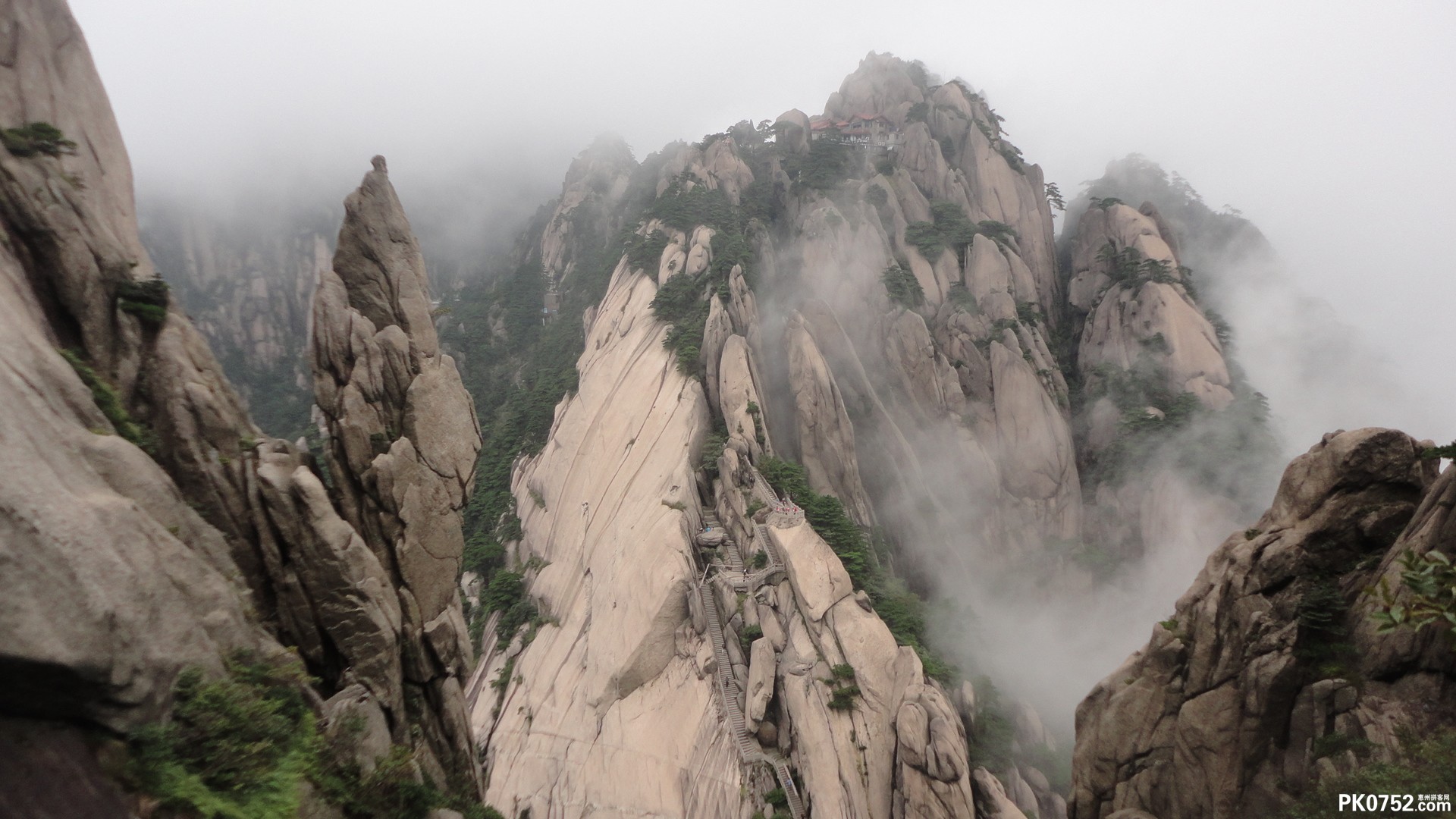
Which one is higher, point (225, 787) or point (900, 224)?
point (900, 224)

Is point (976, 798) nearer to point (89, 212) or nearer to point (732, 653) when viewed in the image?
point (732, 653)

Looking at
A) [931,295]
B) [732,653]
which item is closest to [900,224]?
[931,295]

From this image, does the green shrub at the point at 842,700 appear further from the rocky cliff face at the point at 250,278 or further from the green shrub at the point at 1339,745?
the rocky cliff face at the point at 250,278

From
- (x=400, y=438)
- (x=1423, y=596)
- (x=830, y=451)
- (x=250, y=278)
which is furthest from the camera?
(x=250, y=278)

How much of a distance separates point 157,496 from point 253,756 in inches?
161

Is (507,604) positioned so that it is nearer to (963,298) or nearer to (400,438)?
(400,438)

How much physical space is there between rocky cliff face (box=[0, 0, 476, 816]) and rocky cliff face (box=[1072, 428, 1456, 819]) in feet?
49.0

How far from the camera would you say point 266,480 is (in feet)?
36.4

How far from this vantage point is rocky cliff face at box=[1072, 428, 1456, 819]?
32.7 ft

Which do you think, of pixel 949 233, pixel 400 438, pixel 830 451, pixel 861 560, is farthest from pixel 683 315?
pixel 400 438


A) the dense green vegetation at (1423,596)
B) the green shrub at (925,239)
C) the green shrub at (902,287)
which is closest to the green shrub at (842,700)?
the dense green vegetation at (1423,596)

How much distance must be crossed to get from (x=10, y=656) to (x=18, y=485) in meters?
1.78

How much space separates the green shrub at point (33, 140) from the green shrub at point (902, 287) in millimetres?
39010

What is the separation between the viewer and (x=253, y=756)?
27.1ft
